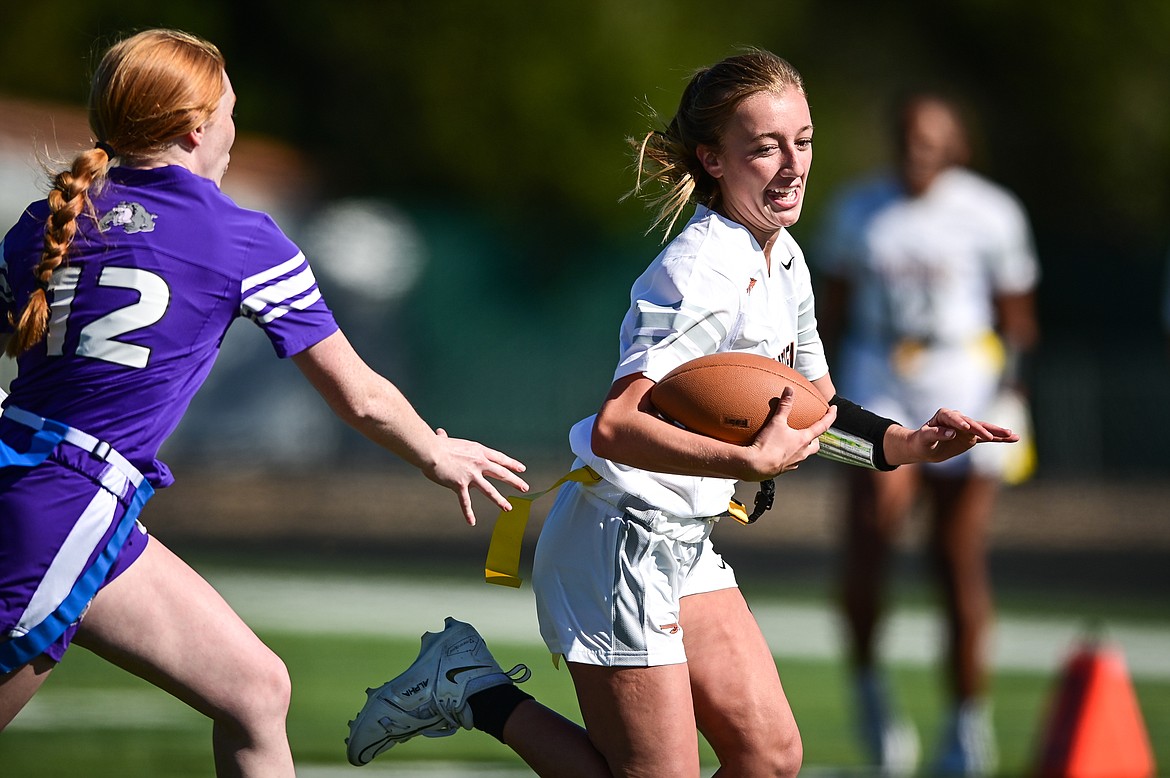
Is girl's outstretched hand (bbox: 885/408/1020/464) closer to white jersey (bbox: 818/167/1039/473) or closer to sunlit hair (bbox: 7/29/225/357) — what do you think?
sunlit hair (bbox: 7/29/225/357)

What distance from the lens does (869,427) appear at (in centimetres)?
429

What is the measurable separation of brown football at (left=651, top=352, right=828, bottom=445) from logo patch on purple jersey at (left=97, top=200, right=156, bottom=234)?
1170 millimetres

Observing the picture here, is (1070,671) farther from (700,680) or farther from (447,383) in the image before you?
(447,383)

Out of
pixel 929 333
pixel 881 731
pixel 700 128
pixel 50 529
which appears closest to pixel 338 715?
pixel 881 731

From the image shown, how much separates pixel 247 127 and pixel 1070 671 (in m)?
25.0

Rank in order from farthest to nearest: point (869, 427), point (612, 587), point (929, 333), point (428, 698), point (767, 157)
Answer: point (929, 333)
point (428, 698)
point (869, 427)
point (767, 157)
point (612, 587)

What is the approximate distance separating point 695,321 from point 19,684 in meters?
1.68

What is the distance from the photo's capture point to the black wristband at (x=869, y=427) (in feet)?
14.0

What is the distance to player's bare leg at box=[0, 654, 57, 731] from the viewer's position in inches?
146

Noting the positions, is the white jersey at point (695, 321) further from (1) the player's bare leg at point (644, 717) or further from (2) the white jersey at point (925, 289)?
(2) the white jersey at point (925, 289)

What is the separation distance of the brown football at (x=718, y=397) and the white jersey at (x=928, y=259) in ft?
12.8

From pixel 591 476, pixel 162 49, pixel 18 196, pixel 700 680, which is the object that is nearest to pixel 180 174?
pixel 162 49

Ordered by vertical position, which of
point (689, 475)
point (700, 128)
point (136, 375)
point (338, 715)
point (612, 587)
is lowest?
point (338, 715)

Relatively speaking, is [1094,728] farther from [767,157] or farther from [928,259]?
[767,157]
